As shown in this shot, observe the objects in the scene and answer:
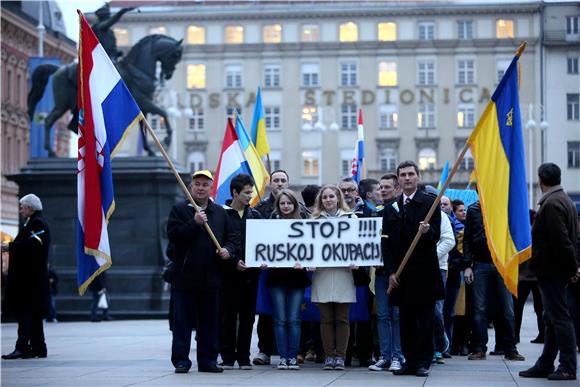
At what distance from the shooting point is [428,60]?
285 feet

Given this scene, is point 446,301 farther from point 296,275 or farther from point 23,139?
point 23,139

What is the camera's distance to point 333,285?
517 inches

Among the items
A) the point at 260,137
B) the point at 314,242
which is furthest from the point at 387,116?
the point at 314,242

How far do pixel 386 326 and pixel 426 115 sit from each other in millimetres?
74165

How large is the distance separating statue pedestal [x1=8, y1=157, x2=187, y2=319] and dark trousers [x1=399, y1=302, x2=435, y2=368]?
16193 millimetres

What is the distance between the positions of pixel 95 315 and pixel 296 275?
50.2 ft

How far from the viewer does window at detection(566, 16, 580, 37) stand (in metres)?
85.2

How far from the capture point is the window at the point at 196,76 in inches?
3457

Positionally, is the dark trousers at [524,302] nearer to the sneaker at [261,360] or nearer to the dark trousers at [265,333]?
the dark trousers at [265,333]

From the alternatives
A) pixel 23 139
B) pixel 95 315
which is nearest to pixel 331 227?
pixel 95 315

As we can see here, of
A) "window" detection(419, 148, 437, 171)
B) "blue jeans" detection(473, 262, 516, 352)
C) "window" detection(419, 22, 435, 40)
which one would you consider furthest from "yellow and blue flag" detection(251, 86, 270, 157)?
"window" detection(419, 22, 435, 40)

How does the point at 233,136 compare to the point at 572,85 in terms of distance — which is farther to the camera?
the point at 572,85

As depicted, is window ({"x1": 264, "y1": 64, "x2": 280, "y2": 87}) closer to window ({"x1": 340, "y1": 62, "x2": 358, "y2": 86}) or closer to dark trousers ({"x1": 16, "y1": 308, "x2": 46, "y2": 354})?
window ({"x1": 340, "y1": 62, "x2": 358, "y2": 86})

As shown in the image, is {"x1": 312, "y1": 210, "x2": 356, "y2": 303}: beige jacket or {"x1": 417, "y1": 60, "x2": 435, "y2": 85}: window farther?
{"x1": 417, "y1": 60, "x2": 435, "y2": 85}: window
